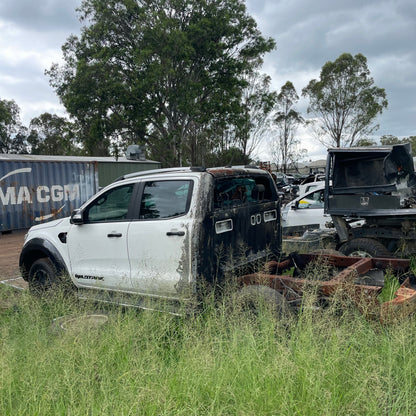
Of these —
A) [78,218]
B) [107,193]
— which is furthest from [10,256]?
[107,193]

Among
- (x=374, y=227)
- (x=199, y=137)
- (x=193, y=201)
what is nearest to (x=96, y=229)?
(x=193, y=201)

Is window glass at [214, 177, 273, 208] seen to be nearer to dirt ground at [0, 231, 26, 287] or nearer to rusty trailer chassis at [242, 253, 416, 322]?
rusty trailer chassis at [242, 253, 416, 322]

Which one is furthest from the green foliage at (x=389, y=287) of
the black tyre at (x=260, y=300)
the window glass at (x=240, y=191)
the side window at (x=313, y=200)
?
the side window at (x=313, y=200)

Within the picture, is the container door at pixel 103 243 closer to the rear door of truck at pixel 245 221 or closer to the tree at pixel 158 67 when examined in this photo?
the rear door of truck at pixel 245 221

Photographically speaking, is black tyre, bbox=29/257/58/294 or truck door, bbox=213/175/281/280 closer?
truck door, bbox=213/175/281/280

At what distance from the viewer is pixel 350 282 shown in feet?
11.8

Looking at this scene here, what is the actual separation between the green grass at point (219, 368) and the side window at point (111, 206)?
4.26 ft

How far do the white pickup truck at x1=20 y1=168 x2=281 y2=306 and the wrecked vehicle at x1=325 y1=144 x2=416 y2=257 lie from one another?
6.67 ft

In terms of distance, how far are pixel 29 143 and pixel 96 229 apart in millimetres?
42966

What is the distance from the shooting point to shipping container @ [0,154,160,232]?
1401cm

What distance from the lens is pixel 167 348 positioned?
3.59 meters

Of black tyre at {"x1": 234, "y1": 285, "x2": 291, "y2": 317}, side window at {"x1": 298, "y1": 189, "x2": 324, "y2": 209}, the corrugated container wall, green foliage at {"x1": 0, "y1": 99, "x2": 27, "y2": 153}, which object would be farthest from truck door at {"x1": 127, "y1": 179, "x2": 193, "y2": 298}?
green foliage at {"x1": 0, "y1": 99, "x2": 27, "y2": 153}

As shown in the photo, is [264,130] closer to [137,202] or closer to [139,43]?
[139,43]

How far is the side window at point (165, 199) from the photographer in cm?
393
